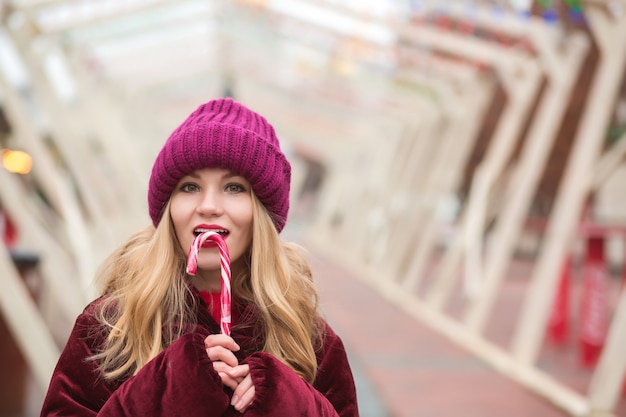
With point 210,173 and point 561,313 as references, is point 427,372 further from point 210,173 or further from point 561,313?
point 210,173

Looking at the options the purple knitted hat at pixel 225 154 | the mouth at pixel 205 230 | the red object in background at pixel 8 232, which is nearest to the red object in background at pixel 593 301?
the purple knitted hat at pixel 225 154

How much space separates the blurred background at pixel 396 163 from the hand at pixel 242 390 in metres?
0.70

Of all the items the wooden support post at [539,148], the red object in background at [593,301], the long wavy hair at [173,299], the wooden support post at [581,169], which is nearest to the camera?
the long wavy hair at [173,299]

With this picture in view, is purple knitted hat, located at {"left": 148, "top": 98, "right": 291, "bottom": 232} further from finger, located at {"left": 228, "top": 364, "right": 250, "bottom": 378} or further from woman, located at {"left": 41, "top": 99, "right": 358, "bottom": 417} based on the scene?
finger, located at {"left": 228, "top": 364, "right": 250, "bottom": 378}

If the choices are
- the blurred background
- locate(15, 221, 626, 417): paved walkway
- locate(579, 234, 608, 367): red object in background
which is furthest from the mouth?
locate(579, 234, 608, 367): red object in background

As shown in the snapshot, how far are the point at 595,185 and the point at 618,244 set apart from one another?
13166 millimetres

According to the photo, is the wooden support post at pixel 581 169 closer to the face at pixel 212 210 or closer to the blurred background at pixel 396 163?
the blurred background at pixel 396 163

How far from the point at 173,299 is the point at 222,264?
169 mm

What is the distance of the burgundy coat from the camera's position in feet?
4.70

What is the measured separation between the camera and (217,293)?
5.74 feet

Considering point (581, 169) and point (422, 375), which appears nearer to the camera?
point (581, 169)

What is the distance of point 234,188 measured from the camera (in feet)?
5.67

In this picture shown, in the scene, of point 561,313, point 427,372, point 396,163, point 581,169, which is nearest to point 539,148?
point 581,169

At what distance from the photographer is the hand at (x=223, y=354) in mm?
1472
